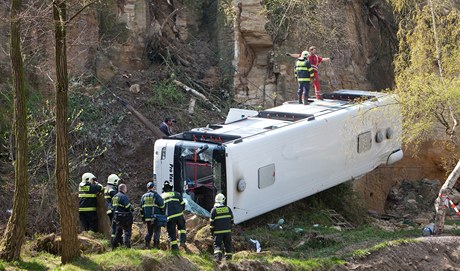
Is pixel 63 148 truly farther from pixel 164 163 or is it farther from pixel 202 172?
pixel 164 163

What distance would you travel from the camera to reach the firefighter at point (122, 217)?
47.0 feet

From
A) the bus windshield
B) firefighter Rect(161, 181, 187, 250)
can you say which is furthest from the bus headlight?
firefighter Rect(161, 181, 187, 250)

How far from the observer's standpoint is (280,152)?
17016 mm

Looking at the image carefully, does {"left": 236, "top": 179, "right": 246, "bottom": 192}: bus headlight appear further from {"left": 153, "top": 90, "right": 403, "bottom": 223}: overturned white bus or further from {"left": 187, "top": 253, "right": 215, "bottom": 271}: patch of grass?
{"left": 187, "top": 253, "right": 215, "bottom": 271}: patch of grass

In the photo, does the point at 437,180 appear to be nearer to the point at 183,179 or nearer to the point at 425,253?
the point at 425,253

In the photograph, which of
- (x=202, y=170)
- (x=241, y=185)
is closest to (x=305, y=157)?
(x=241, y=185)

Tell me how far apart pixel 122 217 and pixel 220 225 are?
5.59 ft

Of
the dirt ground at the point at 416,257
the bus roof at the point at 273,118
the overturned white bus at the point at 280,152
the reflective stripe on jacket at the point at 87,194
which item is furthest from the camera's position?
the bus roof at the point at 273,118

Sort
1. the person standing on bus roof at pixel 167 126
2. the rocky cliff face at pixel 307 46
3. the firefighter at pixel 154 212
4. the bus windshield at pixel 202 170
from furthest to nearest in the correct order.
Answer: the rocky cliff face at pixel 307 46, the person standing on bus roof at pixel 167 126, the bus windshield at pixel 202 170, the firefighter at pixel 154 212

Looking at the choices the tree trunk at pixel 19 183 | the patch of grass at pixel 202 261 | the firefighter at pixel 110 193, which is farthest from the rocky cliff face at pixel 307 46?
the tree trunk at pixel 19 183

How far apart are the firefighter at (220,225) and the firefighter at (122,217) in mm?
1438

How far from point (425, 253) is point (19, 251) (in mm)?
7656

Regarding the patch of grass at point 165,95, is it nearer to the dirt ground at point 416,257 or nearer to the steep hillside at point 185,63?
the steep hillside at point 185,63

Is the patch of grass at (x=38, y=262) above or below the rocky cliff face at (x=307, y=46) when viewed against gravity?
below
